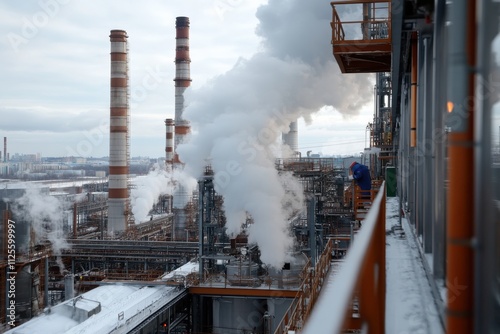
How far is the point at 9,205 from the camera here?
15.9 metres

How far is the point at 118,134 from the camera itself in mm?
22812

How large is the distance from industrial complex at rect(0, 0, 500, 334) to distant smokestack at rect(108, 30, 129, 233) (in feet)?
0.22

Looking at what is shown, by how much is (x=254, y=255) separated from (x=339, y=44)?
922 centimetres

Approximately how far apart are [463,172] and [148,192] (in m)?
29.5

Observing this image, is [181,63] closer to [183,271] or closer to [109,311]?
[183,271]

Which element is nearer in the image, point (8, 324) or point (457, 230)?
point (457, 230)

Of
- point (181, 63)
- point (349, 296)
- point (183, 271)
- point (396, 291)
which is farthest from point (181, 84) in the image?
point (349, 296)

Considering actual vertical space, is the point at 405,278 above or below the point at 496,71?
below

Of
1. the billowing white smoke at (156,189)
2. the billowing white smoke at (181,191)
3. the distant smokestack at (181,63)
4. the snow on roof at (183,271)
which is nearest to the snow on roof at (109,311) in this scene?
the snow on roof at (183,271)

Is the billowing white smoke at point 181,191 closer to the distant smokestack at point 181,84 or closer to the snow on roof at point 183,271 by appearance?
the distant smokestack at point 181,84

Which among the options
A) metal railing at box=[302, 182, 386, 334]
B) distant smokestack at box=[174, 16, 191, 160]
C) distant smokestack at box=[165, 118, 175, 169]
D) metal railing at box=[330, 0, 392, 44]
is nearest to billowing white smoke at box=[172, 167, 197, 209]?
distant smokestack at box=[174, 16, 191, 160]

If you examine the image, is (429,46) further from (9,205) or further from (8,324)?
(9,205)

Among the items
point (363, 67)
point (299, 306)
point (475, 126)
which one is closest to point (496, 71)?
point (475, 126)

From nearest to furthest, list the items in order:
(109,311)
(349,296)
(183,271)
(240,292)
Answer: (349,296) → (109,311) → (240,292) → (183,271)
